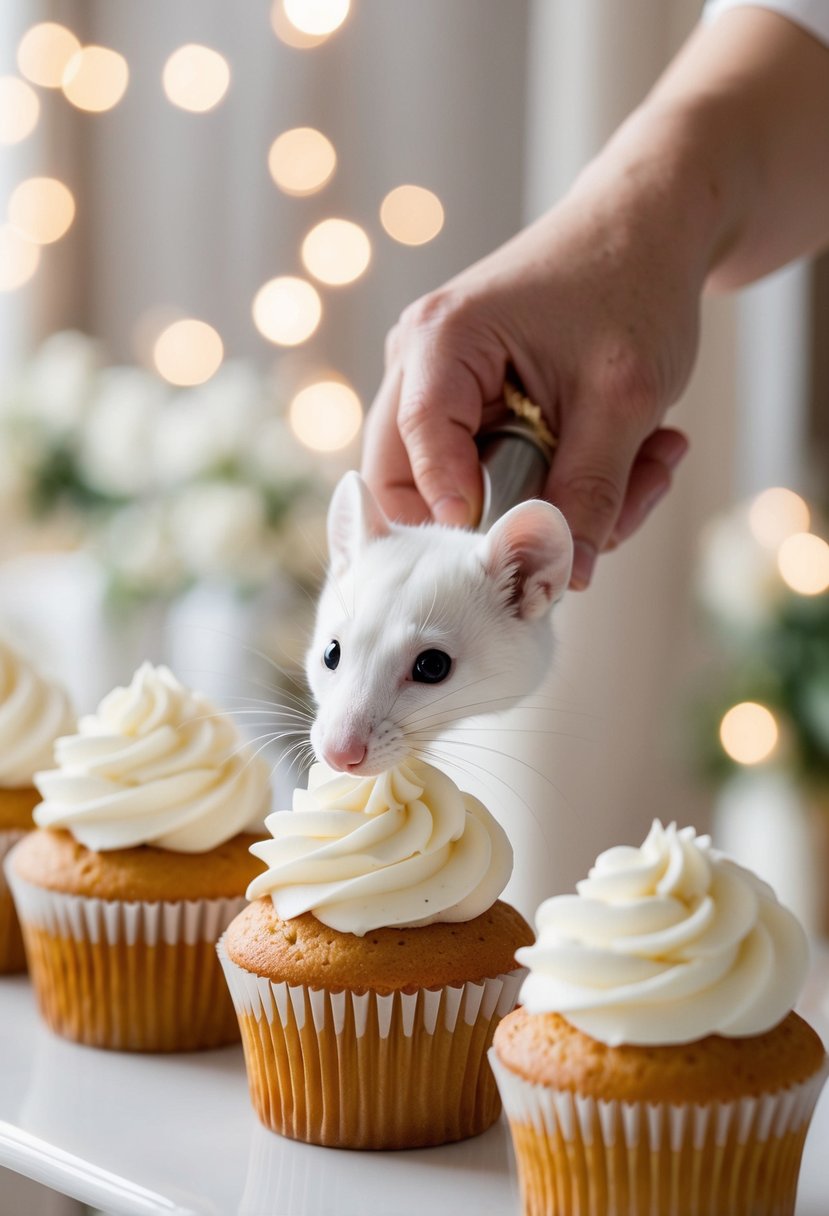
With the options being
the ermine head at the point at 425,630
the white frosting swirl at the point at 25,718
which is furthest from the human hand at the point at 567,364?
the white frosting swirl at the point at 25,718

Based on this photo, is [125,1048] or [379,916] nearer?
[379,916]

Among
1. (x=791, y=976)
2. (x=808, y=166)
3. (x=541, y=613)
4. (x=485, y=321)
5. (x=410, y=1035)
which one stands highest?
(x=808, y=166)

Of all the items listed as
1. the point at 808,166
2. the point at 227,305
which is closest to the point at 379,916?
the point at 808,166

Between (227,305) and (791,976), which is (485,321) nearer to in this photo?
(791,976)

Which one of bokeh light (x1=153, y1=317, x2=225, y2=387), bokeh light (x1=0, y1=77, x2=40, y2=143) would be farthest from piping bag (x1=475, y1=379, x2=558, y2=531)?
bokeh light (x1=0, y1=77, x2=40, y2=143)

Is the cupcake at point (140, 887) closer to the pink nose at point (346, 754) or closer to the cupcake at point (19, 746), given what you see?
the cupcake at point (19, 746)

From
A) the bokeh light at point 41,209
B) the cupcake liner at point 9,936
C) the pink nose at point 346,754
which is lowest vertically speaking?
the cupcake liner at point 9,936
